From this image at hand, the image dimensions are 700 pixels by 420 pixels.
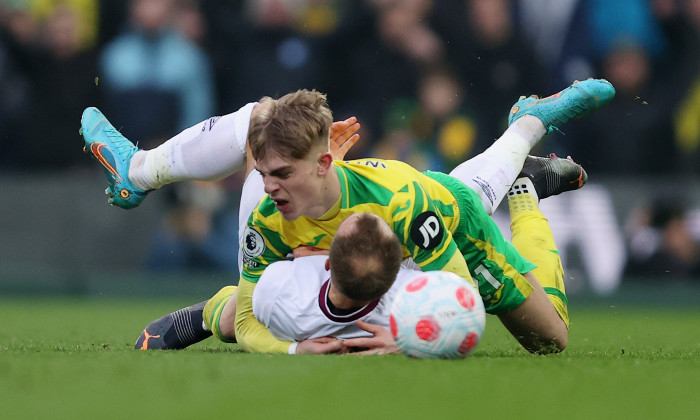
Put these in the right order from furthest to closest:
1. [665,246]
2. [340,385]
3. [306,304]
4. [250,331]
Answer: [665,246], [250,331], [306,304], [340,385]

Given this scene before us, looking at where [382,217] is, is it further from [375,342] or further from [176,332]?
[176,332]

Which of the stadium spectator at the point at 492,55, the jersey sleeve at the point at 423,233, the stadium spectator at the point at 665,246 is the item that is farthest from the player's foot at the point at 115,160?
the stadium spectator at the point at 665,246

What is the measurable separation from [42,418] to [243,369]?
3.60 feet

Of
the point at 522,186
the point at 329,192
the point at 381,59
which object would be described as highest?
the point at 381,59

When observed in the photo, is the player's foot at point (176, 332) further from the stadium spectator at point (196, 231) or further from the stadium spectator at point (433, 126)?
the stadium spectator at point (433, 126)

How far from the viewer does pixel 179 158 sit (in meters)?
5.60

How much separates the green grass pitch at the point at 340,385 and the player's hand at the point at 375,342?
17 cm

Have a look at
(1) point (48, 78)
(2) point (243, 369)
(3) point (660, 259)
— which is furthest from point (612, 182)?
(2) point (243, 369)

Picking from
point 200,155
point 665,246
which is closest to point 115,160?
point 200,155

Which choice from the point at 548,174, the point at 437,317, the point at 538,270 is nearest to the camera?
the point at 437,317

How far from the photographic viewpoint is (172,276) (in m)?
9.80

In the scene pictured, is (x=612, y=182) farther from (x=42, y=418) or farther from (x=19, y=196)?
(x=42, y=418)

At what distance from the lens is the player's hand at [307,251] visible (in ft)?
15.8

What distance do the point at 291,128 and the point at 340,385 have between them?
136cm
